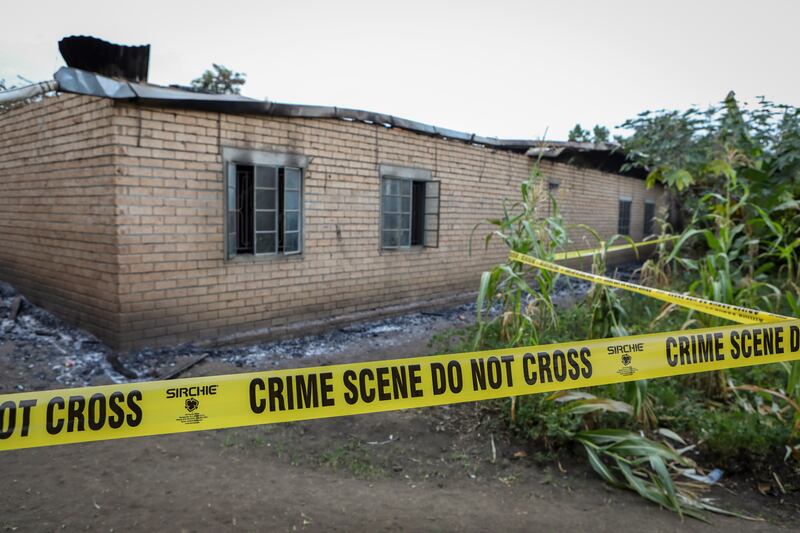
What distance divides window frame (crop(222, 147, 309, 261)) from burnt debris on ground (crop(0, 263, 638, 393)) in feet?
3.49

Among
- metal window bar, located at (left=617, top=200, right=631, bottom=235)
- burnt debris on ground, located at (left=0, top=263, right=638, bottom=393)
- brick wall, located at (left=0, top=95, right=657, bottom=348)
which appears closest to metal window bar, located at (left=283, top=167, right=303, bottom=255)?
brick wall, located at (left=0, top=95, right=657, bottom=348)

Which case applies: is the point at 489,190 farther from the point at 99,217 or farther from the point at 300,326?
the point at 99,217

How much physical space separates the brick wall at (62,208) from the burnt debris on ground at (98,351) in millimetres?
213

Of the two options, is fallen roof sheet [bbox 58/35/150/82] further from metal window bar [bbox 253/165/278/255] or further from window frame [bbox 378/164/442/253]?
window frame [bbox 378/164/442/253]

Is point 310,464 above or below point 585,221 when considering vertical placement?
below

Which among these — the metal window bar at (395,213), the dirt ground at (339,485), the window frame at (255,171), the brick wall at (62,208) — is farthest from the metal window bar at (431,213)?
the dirt ground at (339,485)

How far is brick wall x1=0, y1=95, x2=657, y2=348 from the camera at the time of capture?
202 inches

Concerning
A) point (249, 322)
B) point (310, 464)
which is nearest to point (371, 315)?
point (249, 322)

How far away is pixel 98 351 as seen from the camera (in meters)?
5.29

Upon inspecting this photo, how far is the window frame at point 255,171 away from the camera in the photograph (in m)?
5.75

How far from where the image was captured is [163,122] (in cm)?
523

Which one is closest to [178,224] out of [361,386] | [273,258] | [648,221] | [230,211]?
[230,211]

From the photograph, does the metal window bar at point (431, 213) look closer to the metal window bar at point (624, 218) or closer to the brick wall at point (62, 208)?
the brick wall at point (62, 208)

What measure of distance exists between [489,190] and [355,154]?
3.38 metres
